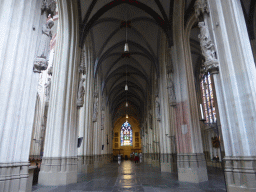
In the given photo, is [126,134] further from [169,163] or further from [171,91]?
[171,91]

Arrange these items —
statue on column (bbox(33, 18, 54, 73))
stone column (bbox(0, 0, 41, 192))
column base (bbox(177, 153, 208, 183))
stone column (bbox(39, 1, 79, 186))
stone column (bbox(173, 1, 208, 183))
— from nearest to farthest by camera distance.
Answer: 1. stone column (bbox(0, 0, 41, 192))
2. statue on column (bbox(33, 18, 54, 73))
3. stone column (bbox(39, 1, 79, 186))
4. column base (bbox(177, 153, 208, 183))
5. stone column (bbox(173, 1, 208, 183))

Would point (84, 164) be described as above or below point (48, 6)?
below

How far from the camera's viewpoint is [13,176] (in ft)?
12.0

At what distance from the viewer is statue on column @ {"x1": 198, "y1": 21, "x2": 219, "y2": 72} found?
4422 millimetres

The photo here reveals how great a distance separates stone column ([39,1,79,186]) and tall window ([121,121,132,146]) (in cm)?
3880

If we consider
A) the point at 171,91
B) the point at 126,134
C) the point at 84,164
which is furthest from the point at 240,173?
the point at 126,134

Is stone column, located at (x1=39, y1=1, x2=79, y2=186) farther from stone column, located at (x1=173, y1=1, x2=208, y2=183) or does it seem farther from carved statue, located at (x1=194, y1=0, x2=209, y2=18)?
carved statue, located at (x1=194, y1=0, x2=209, y2=18)

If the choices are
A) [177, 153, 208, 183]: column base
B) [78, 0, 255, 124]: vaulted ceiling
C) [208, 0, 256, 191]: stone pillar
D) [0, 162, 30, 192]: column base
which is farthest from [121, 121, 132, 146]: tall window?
[208, 0, 256, 191]: stone pillar

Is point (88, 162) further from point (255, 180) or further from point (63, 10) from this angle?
point (255, 180)

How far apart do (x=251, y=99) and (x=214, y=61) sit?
1.25 m

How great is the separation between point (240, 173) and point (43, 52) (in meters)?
5.40

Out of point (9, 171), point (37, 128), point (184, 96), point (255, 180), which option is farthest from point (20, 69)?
point (37, 128)

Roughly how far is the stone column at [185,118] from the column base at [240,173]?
430cm

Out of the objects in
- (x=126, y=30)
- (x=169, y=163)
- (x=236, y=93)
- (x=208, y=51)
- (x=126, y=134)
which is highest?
(x=126, y=30)
